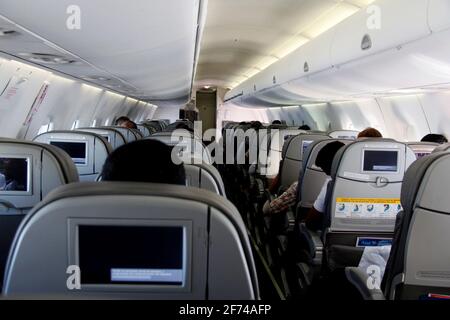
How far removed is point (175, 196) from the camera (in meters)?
1.26

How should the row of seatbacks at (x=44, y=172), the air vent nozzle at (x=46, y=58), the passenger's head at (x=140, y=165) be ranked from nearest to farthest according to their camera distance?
the passenger's head at (x=140, y=165)
the row of seatbacks at (x=44, y=172)
the air vent nozzle at (x=46, y=58)

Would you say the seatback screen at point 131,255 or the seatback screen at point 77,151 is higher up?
the seatback screen at point 77,151

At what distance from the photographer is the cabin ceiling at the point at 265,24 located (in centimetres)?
652

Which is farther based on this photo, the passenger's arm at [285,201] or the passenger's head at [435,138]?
the passenger's head at [435,138]

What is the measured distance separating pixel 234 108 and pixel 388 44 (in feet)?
68.4

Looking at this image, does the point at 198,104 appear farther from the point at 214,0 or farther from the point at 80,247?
the point at 80,247

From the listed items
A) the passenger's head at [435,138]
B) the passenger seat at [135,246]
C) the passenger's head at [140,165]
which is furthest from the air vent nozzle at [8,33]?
the passenger's head at [435,138]

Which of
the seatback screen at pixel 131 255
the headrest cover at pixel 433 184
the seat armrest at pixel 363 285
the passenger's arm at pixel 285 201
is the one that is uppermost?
the headrest cover at pixel 433 184

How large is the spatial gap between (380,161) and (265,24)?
5.15 m

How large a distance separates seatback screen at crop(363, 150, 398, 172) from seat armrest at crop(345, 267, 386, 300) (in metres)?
1.14

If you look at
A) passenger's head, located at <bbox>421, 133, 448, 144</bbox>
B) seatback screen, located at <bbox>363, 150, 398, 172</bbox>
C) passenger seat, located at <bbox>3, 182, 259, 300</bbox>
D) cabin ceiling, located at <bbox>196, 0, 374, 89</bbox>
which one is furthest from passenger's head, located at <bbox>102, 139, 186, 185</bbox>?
passenger's head, located at <bbox>421, 133, 448, 144</bbox>

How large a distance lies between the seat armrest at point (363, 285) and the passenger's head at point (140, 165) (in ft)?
3.69

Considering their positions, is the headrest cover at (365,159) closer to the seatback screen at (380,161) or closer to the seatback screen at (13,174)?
the seatback screen at (380,161)

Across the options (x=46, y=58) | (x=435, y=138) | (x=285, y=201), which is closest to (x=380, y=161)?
(x=285, y=201)
